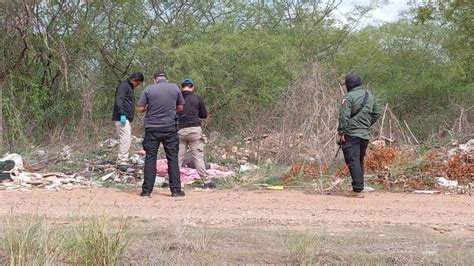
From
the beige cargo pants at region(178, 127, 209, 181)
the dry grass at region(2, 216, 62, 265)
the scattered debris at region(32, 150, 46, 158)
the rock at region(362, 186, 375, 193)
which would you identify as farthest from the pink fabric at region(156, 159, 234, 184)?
the dry grass at region(2, 216, 62, 265)

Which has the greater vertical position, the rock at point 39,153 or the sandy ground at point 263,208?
the rock at point 39,153

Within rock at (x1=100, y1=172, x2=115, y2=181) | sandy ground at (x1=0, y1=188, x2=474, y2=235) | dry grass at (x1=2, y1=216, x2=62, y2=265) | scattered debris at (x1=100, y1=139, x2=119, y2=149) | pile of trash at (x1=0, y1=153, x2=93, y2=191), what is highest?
scattered debris at (x1=100, y1=139, x2=119, y2=149)

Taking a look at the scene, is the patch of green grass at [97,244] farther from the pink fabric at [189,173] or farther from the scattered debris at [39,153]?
the scattered debris at [39,153]

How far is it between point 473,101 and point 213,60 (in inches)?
305

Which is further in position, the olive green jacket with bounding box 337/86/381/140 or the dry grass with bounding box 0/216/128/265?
the olive green jacket with bounding box 337/86/381/140

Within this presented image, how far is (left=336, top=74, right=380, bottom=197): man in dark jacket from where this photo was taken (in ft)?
31.1

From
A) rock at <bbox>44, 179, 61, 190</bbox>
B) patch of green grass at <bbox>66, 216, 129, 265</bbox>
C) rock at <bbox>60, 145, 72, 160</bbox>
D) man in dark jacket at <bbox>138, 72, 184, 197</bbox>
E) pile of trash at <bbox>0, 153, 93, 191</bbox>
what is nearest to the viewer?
patch of green grass at <bbox>66, 216, 129, 265</bbox>

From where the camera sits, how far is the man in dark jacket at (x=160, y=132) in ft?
30.9

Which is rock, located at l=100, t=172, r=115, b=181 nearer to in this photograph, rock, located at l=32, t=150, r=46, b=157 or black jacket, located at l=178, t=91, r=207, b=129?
black jacket, located at l=178, t=91, r=207, b=129

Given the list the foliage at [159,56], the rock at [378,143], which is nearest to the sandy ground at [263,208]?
the rock at [378,143]

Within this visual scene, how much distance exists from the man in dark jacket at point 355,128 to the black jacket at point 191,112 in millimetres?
2341

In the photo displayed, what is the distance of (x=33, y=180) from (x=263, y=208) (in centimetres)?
444

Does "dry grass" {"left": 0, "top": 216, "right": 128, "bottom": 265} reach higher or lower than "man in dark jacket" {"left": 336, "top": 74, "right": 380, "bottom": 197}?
lower

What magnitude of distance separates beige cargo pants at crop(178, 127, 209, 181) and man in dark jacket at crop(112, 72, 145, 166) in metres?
1.45
